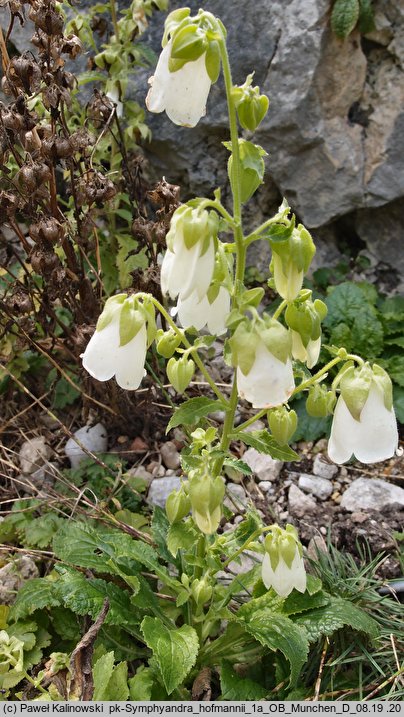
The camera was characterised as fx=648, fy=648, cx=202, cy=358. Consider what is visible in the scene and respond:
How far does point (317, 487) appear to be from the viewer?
2.11 meters

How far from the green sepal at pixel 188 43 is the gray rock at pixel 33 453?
5.00 feet

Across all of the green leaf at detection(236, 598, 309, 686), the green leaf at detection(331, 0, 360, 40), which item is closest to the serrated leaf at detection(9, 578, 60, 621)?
the green leaf at detection(236, 598, 309, 686)

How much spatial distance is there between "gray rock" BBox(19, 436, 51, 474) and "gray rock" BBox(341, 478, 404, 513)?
101 cm

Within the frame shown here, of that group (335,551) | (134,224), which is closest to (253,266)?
(134,224)

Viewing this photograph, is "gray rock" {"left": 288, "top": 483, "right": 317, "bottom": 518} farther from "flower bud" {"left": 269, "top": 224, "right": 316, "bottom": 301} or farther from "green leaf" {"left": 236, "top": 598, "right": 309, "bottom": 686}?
"flower bud" {"left": 269, "top": 224, "right": 316, "bottom": 301}

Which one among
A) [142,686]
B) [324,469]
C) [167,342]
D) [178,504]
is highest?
[167,342]

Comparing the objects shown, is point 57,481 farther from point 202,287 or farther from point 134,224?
point 202,287

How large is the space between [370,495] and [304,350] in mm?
1020

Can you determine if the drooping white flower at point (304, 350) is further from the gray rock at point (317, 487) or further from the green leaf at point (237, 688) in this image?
the gray rock at point (317, 487)

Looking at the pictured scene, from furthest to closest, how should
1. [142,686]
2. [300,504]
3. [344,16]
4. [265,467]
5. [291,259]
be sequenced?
[344,16] → [265,467] → [300,504] → [142,686] → [291,259]

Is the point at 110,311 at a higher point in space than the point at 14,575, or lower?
higher

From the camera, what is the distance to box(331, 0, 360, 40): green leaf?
2.36 m

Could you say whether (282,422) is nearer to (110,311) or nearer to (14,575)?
(110,311)

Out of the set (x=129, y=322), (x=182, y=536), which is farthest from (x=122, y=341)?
(x=182, y=536)
